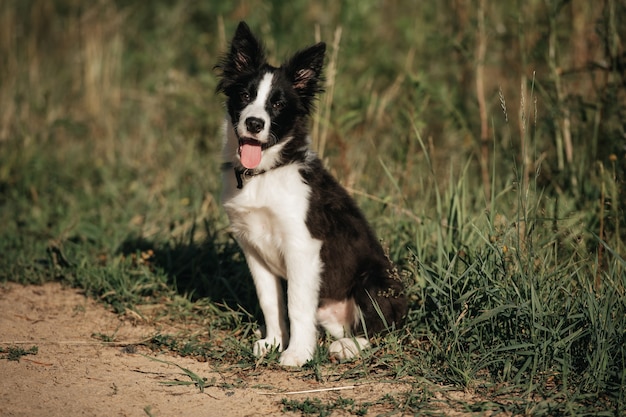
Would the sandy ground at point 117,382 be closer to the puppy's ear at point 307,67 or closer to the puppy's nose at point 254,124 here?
the puppy's nose at point 254,124

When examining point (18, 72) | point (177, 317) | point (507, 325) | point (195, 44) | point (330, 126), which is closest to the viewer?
point (507, 325)

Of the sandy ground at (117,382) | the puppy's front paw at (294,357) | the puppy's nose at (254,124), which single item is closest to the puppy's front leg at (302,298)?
the puppy's front paw at (294,357)

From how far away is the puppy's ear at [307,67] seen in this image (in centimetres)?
390

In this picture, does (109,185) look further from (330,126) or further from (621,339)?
(621,339)

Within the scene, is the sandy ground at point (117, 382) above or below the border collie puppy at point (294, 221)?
below

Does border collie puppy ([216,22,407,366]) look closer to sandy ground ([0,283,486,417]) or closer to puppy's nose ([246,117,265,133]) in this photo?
puppy's nose ([246,117,265,133])

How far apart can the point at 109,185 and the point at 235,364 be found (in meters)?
3.07

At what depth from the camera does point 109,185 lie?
6273mm

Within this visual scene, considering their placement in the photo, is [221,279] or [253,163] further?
[221,279]

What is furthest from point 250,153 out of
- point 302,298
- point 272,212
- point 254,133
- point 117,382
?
point 117,382

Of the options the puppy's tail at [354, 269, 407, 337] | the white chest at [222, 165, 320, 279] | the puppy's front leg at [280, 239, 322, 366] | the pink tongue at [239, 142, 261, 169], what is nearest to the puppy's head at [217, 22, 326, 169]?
the pink tongue at [239, 142, 261, 169]

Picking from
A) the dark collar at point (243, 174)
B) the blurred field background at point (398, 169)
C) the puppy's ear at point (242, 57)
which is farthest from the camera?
the puppy's ear at point (242, 57)

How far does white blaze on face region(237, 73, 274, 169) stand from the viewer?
3.68 metres

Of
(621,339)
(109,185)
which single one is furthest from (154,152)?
(621,339)
